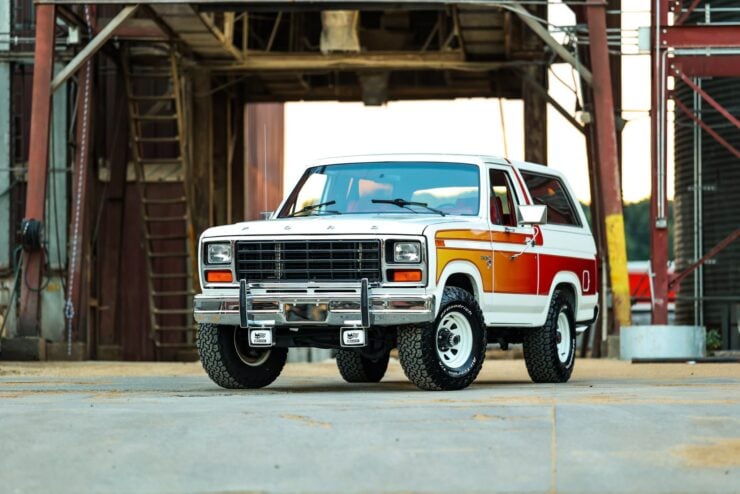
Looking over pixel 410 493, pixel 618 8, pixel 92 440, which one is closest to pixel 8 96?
pixel 618 8

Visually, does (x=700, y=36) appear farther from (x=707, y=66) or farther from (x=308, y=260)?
(x=308, y=260)

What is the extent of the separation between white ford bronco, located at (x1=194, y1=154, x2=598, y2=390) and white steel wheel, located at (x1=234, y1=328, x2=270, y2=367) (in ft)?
0.05

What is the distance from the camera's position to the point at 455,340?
42.7 ft

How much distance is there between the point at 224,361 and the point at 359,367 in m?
2.38

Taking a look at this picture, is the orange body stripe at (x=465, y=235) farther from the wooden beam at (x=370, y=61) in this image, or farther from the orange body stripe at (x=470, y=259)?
the wooden beam at (x=370, y=61)

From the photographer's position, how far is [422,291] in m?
12.4

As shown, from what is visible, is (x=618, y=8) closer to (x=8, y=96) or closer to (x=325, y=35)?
(x=325, y=35)

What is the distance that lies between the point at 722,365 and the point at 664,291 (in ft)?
9.06

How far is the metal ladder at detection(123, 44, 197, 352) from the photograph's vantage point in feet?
93.4

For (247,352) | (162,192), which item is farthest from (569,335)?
(162,192)

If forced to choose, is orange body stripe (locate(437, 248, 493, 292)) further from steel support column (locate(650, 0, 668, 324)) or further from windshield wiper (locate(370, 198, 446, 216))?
steel support column (locate(650, 0, 668, 324))

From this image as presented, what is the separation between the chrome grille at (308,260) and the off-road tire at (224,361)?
0.75 meters

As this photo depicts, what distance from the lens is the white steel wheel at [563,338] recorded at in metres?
15.2

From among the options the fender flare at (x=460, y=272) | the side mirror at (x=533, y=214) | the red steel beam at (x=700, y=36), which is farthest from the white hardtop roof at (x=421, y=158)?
the red steel beam at (x=700, y=36)
